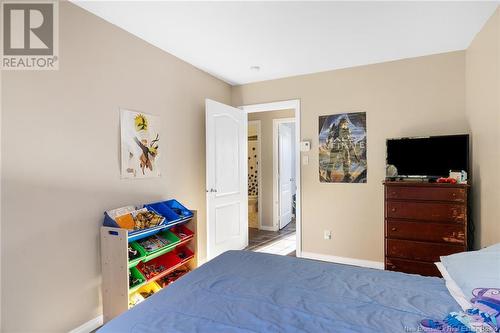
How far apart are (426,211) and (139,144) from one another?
9.06 feet

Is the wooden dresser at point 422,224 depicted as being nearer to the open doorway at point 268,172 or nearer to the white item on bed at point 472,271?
the white item on bed at point 472,271

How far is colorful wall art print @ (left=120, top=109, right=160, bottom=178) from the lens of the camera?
2475 mm

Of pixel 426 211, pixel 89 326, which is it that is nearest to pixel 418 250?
pixel 426 211

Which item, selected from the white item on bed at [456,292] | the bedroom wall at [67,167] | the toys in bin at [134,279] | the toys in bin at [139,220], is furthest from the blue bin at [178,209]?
the white item on bed at [456,292]

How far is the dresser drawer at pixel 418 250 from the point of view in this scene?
8.23 feet

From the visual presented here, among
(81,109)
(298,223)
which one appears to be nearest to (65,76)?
(81,109)

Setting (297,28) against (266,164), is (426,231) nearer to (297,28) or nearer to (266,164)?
(297,28)

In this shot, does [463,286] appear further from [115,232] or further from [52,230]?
[52,230]

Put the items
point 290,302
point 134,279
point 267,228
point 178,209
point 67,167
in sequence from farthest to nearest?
point 267,228 → point 178,209 → point 134,279 → point 67,167 → point 290,302

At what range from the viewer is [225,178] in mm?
3682

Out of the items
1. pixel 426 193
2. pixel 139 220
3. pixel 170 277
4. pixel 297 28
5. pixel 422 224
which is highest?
pixel 297 28

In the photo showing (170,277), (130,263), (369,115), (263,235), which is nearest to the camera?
(130,263)

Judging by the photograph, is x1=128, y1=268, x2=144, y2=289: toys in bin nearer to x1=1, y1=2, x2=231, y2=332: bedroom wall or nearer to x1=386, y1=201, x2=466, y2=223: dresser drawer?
x1=1, y1=2, x2=231, y2=332: bedroom wall

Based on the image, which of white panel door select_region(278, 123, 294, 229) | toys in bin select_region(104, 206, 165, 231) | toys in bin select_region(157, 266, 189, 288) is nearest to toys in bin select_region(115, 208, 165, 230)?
toys in bin select_region(104, 206, 165, 231)
